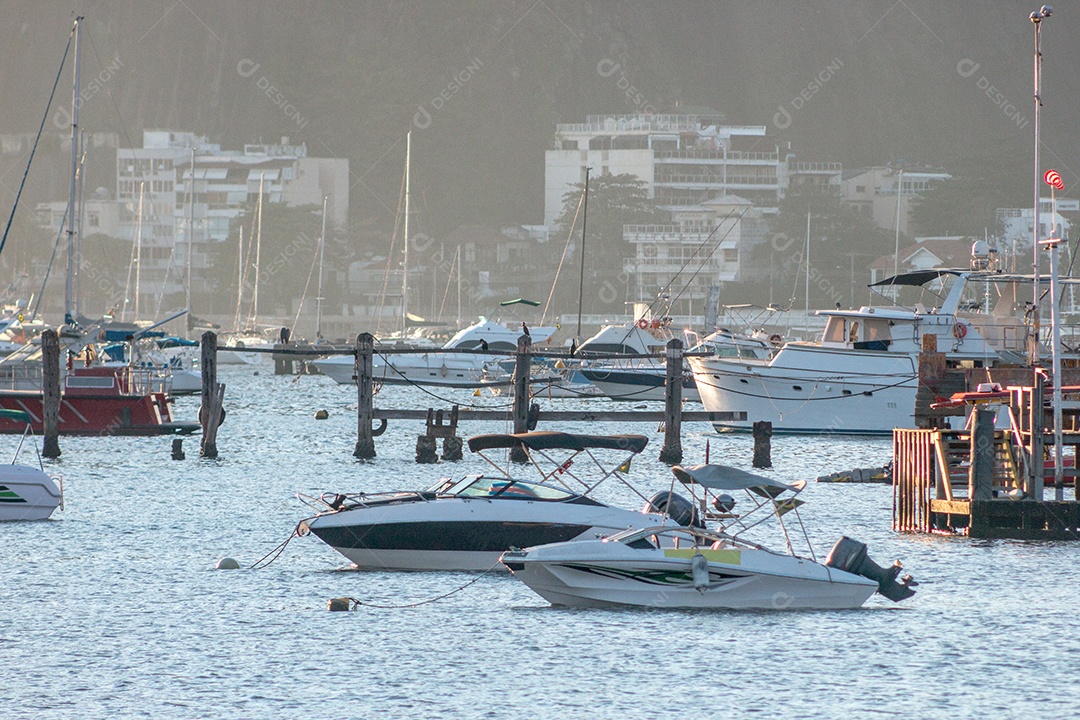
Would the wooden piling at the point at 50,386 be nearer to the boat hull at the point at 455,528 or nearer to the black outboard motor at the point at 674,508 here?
the boat hull at the point at 455,528

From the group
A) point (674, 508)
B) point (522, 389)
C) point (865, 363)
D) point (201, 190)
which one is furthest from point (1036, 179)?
point (201, 190)

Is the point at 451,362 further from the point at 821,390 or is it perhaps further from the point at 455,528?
the point at 455,528

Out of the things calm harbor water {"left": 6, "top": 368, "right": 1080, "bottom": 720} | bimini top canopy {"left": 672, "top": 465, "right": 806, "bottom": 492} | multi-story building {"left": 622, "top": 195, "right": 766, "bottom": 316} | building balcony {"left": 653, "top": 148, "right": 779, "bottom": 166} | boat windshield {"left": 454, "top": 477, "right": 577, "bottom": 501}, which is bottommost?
calm harbor water {"left": 6, "top": 368, "right": 1080, "bottom": 720}

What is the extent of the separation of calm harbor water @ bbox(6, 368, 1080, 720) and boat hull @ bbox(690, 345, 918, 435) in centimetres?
1701

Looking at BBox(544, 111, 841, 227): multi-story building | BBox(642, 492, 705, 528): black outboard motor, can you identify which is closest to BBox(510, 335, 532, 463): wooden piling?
BBox(642, 492, 705, 528): black outboard motor

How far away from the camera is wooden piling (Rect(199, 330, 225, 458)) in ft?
127

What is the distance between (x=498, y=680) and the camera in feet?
61.3

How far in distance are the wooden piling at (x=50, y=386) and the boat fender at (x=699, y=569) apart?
22820mm

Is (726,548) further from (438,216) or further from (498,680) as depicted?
(438,216)

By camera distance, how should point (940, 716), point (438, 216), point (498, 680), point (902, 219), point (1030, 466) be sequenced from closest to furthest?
point (940, 716), point (498, 680), point (1030, 466), point (902, 219), point (438, 216)

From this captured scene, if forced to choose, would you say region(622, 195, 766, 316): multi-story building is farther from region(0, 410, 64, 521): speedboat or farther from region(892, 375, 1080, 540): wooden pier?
region(892, 375, 1080, 540): wooden pier

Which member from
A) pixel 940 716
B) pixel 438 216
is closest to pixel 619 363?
pixel 940 716

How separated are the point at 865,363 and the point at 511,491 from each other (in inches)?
984

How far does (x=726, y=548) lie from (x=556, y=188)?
520ft
